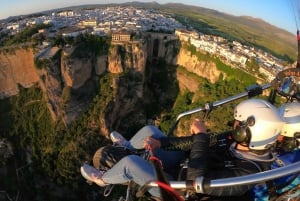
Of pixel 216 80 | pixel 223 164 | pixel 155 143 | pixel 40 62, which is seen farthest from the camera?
pixel 216 80

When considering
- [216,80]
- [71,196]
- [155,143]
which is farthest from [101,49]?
[155,143]

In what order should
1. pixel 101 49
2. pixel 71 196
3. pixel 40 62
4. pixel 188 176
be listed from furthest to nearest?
pixel 101 49 → pixel 40 62 → pixel 71 196 → pixel 188 176

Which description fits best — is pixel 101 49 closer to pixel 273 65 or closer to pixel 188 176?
pixel 273 65

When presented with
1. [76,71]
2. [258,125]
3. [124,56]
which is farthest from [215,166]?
[124,56]

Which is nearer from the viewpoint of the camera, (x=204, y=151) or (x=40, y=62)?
(x=204, y=151)

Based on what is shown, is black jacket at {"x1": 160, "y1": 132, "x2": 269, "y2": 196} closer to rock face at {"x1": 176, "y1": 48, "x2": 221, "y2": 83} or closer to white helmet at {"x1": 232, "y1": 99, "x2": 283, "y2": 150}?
white helmet at {"x1": 232, "y1": 99, "x2": 283, "y2": 150}

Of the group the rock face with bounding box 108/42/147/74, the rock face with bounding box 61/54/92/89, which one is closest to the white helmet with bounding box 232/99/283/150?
the rock face with bounding box 61/54/92/89

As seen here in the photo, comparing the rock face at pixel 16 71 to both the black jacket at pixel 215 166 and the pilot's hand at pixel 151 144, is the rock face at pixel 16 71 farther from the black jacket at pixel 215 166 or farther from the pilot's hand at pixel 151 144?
the black jacket at pixel 215 166
